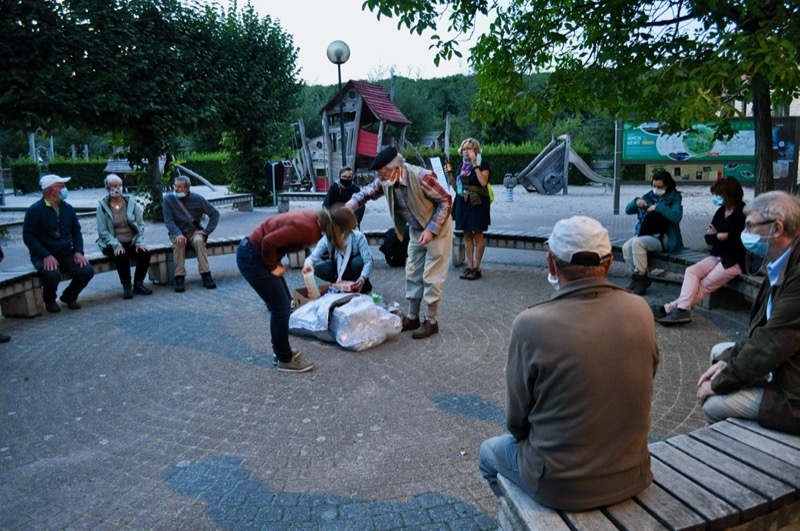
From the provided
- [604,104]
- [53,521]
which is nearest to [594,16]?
[604,104]

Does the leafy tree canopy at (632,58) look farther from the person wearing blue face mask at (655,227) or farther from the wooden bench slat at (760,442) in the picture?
the wooden bench slat at (760,442)

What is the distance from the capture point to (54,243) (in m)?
7.31

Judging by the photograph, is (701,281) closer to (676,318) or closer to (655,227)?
(676,318)

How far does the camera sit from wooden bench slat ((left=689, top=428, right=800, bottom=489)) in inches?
96.4

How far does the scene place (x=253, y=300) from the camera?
770cm

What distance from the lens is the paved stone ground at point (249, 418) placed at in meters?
3.21

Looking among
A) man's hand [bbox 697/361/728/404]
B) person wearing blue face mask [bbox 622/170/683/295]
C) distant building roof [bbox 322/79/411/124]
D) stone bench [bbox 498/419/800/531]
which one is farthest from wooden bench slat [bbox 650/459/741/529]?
Answer: distant building roof [bbox 322/79/411/124]

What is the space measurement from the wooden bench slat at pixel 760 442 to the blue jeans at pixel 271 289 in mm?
3301

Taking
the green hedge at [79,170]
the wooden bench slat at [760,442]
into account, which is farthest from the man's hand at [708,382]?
the green hedge at [79,170]

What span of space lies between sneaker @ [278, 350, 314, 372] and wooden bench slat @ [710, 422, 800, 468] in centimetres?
321

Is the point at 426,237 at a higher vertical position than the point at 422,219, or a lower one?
lower

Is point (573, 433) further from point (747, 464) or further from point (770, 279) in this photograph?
point (770, 279)

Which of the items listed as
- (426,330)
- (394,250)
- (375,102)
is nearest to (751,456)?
(426,330)

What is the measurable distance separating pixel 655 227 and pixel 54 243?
23.5ft
